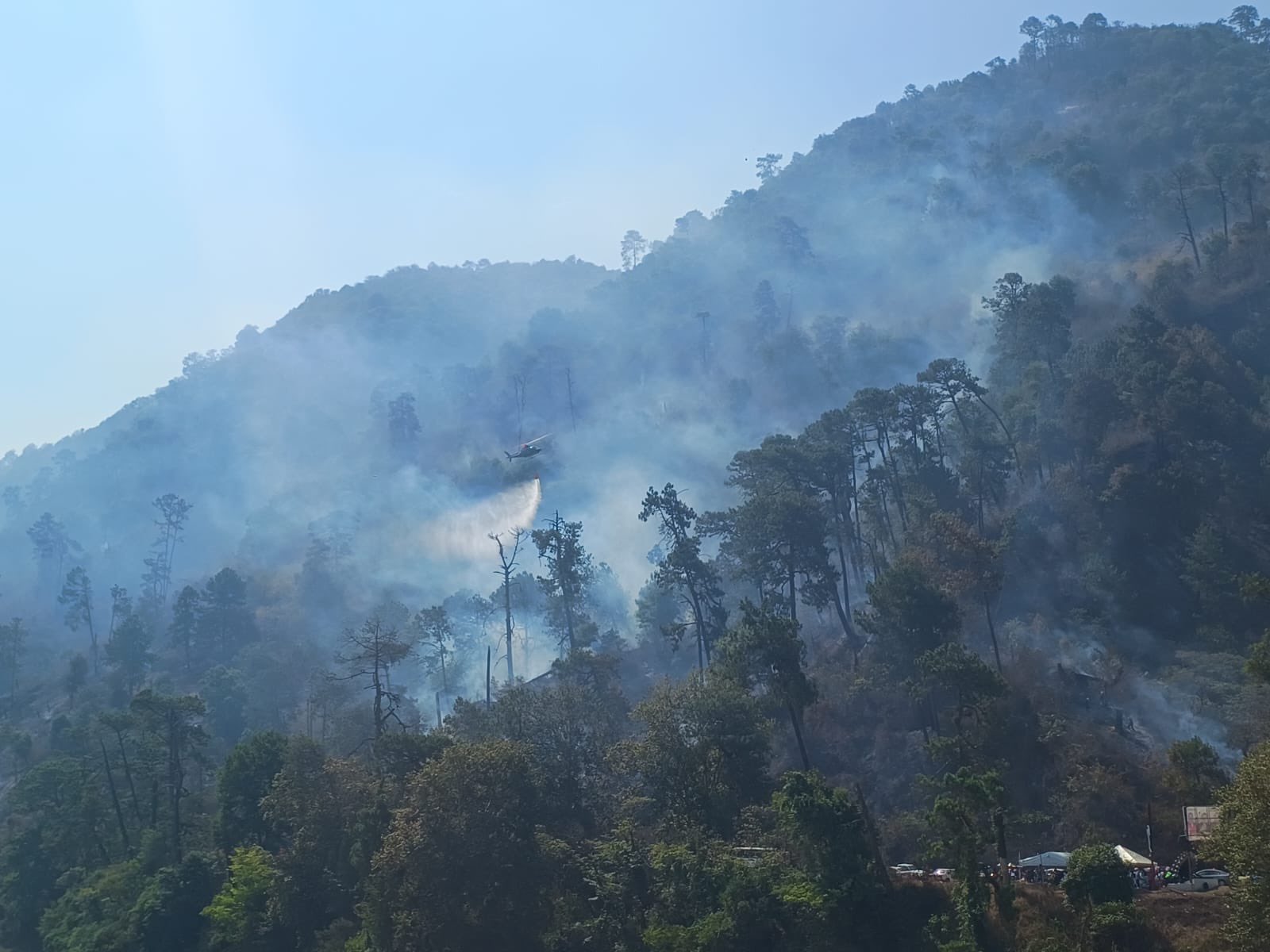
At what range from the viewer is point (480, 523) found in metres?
102

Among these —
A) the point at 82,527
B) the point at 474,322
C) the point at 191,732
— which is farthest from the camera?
the point at 474,322

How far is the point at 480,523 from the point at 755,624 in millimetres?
60849

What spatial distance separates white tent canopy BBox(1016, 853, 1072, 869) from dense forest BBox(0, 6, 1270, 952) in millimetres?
1708

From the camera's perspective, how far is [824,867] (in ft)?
112

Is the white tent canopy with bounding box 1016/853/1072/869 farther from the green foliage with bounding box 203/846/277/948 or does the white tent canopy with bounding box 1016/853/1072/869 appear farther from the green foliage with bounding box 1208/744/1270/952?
the green foliage with bounding box 203/846/277/948

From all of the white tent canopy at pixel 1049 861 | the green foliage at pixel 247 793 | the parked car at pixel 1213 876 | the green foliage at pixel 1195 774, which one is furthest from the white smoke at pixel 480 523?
the parked car at pixel 1213 876

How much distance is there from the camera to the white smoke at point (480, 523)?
324 feet

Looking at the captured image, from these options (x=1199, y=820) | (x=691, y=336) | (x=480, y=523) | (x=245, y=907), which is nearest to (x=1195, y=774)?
(x=1199, y=820)

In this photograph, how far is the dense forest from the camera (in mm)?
37531

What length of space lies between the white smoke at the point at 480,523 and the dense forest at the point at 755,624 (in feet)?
1.49

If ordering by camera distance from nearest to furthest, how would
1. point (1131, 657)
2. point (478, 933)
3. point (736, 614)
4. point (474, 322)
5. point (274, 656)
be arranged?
point (478, 933) < point (1131, 657) < point (736, 614) < point (274, 656) < point (474, 322)

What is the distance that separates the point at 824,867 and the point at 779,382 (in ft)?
247

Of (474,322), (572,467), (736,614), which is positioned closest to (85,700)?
(572,467)

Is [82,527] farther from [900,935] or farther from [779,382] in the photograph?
[900,935]
